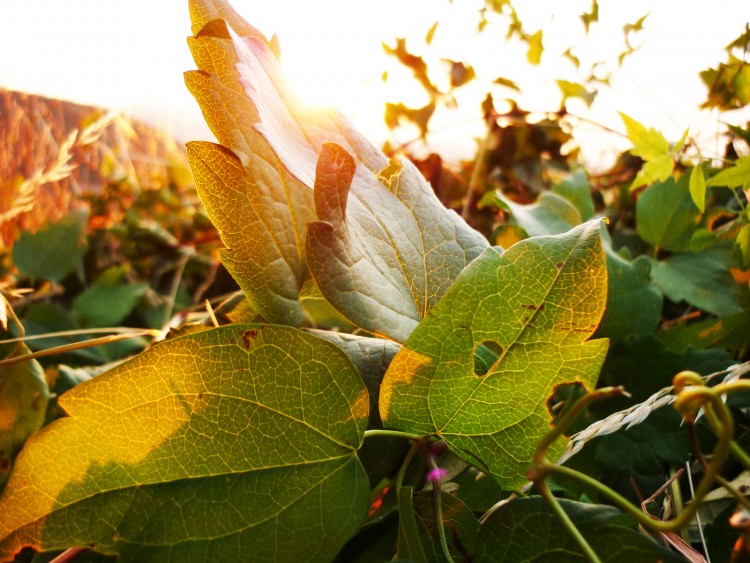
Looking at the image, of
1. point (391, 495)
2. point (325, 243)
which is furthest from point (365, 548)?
point (325, 243)

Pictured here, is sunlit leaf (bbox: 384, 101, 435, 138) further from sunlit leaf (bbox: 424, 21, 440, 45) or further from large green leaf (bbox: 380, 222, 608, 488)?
large green leaf (bbox: 380, 222, 608, 488)

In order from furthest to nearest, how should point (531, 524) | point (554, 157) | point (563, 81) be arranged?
point (554, 157) < point (563, 81) < point (531, 524)

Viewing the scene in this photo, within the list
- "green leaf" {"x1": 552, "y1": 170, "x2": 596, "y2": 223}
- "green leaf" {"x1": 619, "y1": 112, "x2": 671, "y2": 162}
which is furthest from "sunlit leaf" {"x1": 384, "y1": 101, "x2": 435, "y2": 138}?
"green leaf" {"x1": 619, "y1": 112, "x2": 671, "y2": 162}

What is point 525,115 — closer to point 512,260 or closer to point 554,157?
point 554,157

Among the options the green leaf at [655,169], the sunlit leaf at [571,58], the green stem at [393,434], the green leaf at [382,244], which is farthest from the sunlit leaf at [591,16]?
the green stem at [393,434]

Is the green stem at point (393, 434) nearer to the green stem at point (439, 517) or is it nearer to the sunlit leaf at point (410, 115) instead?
the green stem at point (439, 517)

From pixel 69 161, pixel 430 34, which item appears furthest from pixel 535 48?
pixel 69 161

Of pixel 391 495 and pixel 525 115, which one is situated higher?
pixel 525 115
